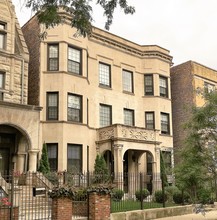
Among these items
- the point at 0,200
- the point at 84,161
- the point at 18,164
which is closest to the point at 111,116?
the point at 84,161

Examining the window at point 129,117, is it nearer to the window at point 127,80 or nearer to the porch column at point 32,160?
the window at point 127,80

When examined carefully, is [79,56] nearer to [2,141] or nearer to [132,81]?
[132,81]

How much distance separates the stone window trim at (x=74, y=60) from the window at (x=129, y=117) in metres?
6.05

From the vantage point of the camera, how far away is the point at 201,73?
35.4 m

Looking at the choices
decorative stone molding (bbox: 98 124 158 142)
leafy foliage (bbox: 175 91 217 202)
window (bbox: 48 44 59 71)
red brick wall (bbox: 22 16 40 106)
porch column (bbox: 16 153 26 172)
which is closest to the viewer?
leafy foliage (bbox: 175 91 217 202)

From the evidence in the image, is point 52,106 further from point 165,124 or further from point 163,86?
point 163,86

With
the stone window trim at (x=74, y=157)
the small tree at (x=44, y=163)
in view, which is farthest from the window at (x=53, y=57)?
the small tree at (x=44, y=163)

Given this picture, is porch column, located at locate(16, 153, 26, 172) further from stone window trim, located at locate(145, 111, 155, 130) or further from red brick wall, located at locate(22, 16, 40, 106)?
stone window trim, located at locate(145, 111, 155, 130)

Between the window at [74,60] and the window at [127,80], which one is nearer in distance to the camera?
the window at [74,60]

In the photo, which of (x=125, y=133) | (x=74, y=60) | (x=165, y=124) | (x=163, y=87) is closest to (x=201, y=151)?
(x=125, y=133)

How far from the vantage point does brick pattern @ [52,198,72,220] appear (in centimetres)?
1372

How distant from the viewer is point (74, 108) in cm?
2558

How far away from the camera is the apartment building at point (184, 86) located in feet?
112

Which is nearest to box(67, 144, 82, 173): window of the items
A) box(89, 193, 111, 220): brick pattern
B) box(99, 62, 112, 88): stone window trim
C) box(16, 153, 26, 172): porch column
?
box(16, 153, 26, 172): porch column
